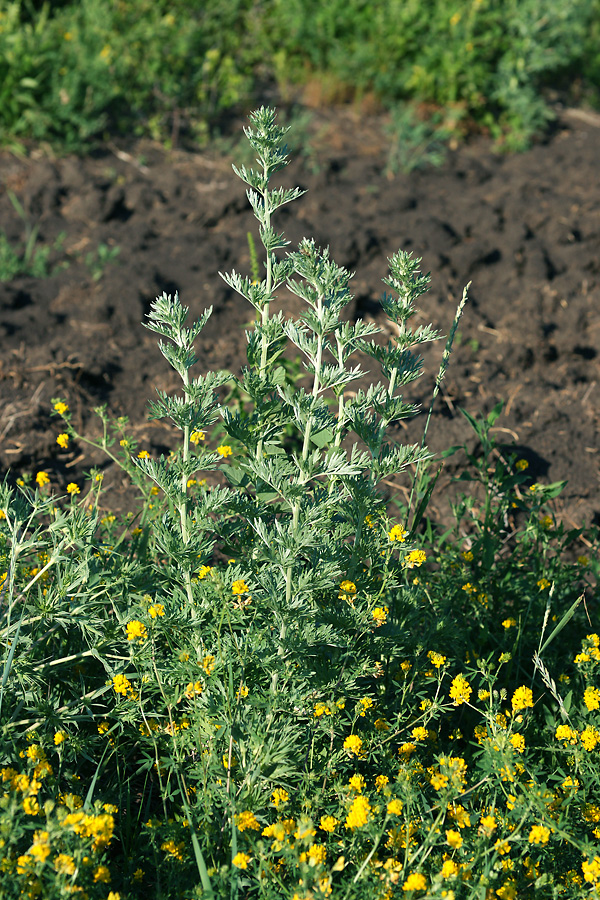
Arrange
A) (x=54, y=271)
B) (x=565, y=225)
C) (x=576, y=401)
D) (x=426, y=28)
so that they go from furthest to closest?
(x=426, y=28)
(x=565, y=225)
(x=54, y=271)
(x=576, y=401)

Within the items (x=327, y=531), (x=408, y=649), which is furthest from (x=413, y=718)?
(x=327, y=531)

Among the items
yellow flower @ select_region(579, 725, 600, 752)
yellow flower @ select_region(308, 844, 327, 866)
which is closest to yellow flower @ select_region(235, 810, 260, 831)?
yellow flower @ select_region(308, 844, 327, 866)

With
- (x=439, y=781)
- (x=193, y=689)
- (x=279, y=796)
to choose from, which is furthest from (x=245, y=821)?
(x=439, y=781)

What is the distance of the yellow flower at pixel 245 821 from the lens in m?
1.93

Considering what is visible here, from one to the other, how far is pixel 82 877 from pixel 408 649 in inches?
45.2

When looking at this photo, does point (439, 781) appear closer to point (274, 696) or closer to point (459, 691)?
point (459, 691)

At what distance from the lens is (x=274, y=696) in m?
2.06

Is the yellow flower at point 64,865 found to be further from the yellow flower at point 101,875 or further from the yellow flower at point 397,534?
the yellow flower at point 397,534

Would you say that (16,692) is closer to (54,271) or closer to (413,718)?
(413,718)

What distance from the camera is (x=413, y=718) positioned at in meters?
2.52

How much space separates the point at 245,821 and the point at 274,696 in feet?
0.95

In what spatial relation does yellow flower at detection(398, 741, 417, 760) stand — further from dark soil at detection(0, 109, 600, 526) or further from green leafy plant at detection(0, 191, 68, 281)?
green leafy plant at detection(0, 191, 68, 281)

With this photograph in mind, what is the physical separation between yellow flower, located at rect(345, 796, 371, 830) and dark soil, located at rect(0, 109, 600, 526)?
1785mm

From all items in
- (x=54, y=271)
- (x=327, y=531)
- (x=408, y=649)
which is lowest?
(x=54, y=271)
